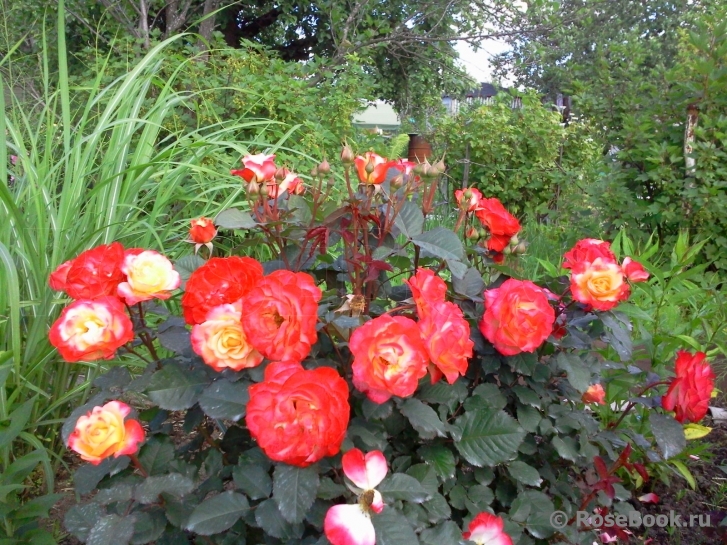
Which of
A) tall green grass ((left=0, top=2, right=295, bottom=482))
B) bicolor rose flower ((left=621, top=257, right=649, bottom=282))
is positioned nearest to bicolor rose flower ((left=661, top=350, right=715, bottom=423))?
bicolor rose flower ((left=621, top=257, right=649, bottom=282))

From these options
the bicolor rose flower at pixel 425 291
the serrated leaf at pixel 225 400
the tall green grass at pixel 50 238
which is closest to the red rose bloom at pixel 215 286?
the serrated leaf at pixel 225 400

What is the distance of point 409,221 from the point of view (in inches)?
39.8

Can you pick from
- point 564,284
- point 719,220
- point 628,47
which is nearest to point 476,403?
point 564,284

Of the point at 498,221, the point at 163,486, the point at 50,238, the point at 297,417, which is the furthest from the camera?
the point at 50,238

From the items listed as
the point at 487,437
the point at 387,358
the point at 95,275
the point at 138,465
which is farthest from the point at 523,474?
the point at 95,275

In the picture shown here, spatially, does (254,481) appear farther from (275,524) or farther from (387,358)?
(387,358)

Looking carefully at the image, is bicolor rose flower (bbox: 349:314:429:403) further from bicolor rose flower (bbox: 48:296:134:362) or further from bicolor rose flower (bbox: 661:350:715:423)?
bicolor rose flower (bbox: 661:350:715:423)

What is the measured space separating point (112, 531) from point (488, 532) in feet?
1.66

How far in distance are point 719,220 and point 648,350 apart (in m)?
2.14

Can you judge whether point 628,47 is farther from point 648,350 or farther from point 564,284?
point 564,284

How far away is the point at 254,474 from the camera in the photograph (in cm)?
80

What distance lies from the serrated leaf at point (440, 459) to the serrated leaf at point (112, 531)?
410 mm

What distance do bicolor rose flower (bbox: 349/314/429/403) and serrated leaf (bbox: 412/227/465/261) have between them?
185mm

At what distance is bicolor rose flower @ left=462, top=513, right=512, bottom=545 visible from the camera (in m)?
0.88
